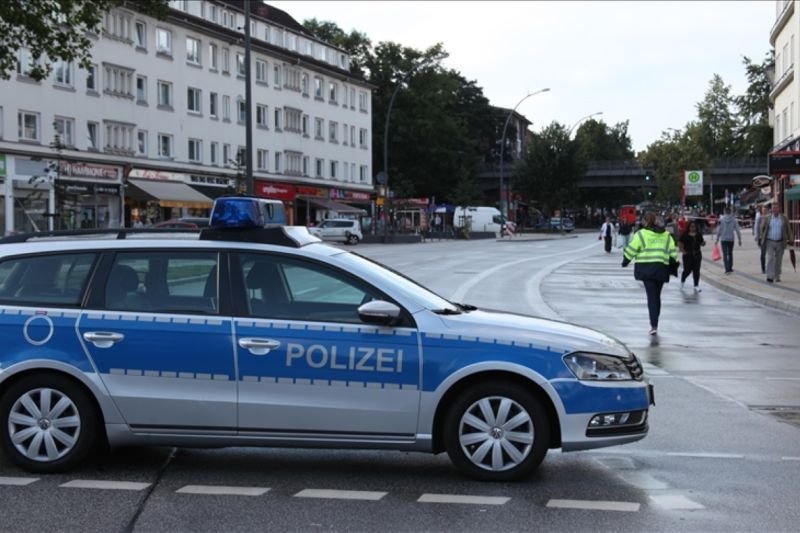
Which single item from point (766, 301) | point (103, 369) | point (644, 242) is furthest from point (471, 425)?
point (766, 301)

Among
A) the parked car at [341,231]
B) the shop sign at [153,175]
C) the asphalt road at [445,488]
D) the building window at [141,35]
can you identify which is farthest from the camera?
the parked car at [341,231]

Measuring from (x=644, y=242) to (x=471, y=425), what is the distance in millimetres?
8967

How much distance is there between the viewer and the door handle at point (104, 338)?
258 inches

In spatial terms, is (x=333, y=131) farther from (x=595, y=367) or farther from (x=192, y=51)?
(x=595, y=367)

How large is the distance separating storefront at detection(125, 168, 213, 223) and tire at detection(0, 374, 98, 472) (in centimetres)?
4817

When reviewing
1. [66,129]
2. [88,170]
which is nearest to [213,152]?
[88,170]

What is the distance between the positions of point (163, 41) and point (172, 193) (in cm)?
853

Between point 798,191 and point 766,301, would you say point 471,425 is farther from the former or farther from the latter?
point 798,191

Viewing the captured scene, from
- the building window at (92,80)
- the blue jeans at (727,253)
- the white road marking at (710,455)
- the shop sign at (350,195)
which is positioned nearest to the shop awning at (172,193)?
the building window at (92,80)

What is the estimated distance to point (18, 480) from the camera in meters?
6.43

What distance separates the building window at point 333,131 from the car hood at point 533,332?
7417 cm

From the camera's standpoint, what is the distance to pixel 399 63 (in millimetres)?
95625

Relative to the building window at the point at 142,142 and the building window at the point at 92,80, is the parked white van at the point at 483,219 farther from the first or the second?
the building window at the point at 92,80

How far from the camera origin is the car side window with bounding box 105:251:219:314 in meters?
6.63
